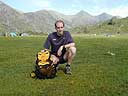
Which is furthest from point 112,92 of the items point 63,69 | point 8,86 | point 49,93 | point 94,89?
point 63,69

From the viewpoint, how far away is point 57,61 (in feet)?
55.6

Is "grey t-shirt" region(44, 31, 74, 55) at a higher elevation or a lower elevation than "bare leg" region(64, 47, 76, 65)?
higher

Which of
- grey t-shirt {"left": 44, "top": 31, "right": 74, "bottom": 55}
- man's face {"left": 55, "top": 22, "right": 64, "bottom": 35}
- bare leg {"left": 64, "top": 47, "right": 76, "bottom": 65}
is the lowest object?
bare leg {"left": 64, "top": 47, "right": 76, "bottom": 65}

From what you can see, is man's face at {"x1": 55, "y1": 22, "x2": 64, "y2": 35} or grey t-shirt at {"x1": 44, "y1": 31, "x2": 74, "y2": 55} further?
grey t-shirt at {"x1": 44, "y1": 31, "x2": 74, "y2": 55}

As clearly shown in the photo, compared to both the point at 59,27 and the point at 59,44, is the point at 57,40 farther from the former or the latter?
the point at 59,27

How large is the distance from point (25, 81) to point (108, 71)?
15.7ft

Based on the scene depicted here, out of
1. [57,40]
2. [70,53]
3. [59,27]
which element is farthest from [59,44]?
[59,27]

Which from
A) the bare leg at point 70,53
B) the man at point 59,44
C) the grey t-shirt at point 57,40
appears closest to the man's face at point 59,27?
the man at point 59,44

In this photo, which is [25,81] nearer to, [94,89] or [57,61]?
[57,61]

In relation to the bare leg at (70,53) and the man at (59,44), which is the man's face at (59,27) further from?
the bare leg at (70,53)

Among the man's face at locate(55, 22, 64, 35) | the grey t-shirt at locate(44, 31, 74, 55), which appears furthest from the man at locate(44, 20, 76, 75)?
the man's face at locate(55, 22, 64, 35)

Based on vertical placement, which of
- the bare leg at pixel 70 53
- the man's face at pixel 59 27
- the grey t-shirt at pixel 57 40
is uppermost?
the man's face at pixel 59 27

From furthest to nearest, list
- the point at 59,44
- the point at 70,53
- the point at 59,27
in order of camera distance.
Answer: the point at 70,53 < the point at 59,44 < the point at 59,27

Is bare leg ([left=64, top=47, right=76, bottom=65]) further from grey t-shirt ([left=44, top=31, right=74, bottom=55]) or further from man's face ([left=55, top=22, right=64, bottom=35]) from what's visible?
man's face ([left=55, top=22, right=64, bottom=35])
